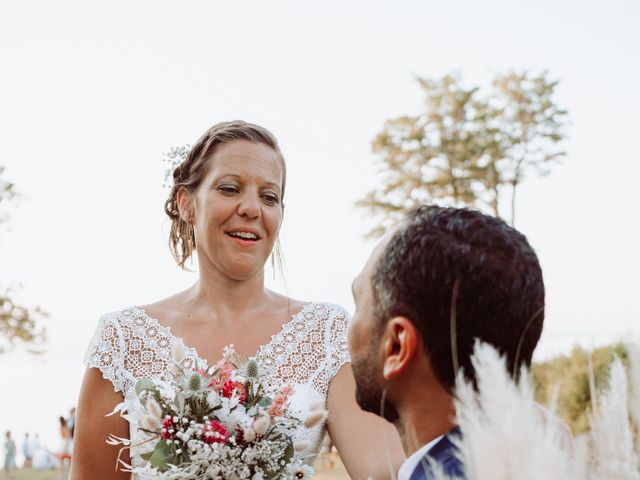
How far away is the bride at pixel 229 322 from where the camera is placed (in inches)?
160

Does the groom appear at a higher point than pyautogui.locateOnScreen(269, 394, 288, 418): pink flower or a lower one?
higher

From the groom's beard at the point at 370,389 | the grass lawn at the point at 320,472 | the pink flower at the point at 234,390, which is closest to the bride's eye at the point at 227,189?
the pink flower at the point at 234,390

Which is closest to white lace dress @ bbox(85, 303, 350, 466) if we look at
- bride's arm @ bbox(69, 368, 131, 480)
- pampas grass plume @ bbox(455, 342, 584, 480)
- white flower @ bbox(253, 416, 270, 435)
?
→ bride's arm @ bbox(69, 368, 131, 480)

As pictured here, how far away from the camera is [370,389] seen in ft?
6.52

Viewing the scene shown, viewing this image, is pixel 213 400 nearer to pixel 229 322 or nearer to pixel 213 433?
pixel 213 433

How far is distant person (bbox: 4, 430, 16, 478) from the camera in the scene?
20.5 metres

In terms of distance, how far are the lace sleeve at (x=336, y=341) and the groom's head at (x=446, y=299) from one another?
7.83ft

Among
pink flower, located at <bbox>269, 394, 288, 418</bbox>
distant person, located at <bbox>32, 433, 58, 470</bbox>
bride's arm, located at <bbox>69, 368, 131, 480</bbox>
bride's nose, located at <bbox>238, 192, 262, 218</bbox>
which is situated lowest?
distant person, located at <bbox>32, 433, 58, 470</bbox>

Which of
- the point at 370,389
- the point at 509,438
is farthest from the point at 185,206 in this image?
the point at 509,438

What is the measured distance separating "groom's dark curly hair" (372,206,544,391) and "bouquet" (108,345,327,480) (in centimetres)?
130

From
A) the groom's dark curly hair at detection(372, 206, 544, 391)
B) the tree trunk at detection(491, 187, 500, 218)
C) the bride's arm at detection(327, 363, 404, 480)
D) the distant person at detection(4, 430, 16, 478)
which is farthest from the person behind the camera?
the tree trunk at detection(491, 187, 500, 218)

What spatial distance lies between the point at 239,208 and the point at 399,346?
225cm

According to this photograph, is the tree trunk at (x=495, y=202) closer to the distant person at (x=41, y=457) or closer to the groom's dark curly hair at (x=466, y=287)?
the distant person at (x=41, y=457)

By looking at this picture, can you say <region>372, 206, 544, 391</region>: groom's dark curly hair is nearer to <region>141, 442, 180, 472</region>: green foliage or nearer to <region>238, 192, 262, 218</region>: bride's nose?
<region>141, 442, 180, 472</region>: green foliage
